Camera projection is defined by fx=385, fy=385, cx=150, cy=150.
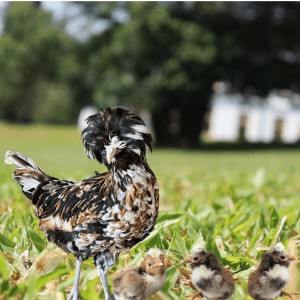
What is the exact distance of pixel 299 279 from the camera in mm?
2160

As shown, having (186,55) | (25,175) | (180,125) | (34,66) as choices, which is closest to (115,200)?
(25,175)

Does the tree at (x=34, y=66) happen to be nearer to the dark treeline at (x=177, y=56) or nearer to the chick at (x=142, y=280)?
the dark treeline at (x=177, y=56)

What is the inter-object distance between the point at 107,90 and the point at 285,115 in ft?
65.2

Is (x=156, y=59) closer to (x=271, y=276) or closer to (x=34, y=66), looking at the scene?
(x=34, y=66)

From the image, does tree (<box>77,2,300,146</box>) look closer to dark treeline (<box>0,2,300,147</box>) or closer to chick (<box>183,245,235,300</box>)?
dark treeline (<box>0,2,300,147</box>)

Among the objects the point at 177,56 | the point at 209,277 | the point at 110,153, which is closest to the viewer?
the point at 110,153

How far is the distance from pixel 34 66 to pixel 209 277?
3331cm

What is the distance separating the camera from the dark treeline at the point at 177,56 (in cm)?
1816

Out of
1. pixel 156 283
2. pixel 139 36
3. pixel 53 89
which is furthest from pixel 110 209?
pixel 53 89

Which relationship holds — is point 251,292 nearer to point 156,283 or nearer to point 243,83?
point 156,283

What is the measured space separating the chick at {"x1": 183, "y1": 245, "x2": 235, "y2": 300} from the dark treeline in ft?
53.5

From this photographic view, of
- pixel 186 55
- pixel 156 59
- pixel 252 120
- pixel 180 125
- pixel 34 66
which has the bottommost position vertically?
pixel 180 125

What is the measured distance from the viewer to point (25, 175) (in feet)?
7.51

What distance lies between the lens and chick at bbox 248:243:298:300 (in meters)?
1.96
